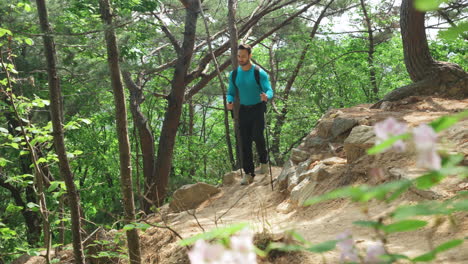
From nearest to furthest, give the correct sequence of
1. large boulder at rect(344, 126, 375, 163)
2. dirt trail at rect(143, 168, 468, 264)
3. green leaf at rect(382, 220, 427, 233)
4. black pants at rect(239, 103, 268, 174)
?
green leaf at rect(382, 220, 427, 233)
dirt trail at rect(143, 168, 468, 264)
large boulder at rect(344, 126, 375, 163)
black pants at rect(239, 103, 268, 174)

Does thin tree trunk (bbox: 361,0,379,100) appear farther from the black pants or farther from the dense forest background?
the black pants

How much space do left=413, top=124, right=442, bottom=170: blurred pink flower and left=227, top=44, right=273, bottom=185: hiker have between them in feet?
18.4

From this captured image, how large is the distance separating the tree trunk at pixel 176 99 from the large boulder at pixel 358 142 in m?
5.25

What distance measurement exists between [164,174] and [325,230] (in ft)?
22.2

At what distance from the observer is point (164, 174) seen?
10.2m

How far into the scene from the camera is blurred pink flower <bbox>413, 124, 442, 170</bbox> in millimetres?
543

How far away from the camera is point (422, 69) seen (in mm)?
7441

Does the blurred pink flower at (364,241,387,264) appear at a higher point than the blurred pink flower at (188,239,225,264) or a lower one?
lower

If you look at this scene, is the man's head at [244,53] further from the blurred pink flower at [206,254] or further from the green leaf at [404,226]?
the blurred pink flower at [206,254]

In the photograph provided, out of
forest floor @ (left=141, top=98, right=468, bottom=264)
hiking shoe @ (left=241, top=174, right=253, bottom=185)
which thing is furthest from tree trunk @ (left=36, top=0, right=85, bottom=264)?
hiking shoe @ (left=241, top=174, right=253, bottom=185)

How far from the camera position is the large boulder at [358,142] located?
5207 mm

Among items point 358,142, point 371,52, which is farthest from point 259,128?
point 371,52

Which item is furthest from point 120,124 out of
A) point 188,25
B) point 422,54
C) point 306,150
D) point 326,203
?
point 188,25

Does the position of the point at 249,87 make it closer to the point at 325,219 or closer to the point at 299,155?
the point at 299,155
